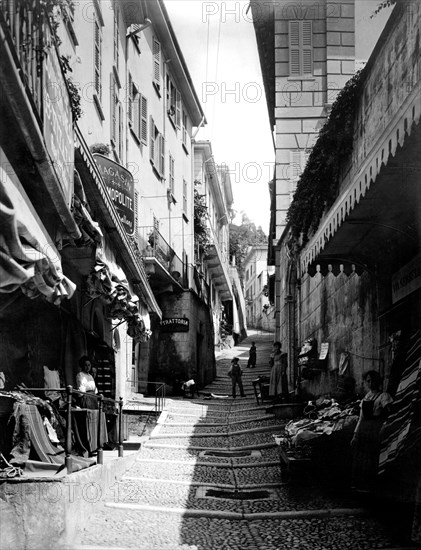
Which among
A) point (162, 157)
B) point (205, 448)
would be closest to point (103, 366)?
point (205, 448)

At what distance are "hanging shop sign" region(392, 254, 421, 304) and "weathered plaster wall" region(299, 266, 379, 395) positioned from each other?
4.06ft

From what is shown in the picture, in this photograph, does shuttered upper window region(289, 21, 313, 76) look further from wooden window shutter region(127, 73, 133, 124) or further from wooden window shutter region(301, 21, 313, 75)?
wooden window shutter region(127, 73, 133, 124)

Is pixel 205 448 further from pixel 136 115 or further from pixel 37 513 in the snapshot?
pixel 136 115

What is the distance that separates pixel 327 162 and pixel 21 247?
953 cm

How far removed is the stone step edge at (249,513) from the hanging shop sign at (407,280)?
265 cm

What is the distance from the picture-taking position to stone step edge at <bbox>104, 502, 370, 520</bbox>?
25.4 ft

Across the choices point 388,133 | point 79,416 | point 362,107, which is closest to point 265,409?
point 362,107

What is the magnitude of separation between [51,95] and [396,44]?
495cm

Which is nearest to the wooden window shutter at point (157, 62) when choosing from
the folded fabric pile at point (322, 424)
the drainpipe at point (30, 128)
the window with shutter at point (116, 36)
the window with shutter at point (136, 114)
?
the window with shutter at point (136, 114)

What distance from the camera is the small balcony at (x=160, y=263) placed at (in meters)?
22.5

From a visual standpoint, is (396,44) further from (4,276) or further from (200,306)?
(200,306)

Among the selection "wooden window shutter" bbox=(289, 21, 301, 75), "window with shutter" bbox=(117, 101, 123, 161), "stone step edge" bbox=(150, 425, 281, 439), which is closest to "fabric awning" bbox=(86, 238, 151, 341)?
"stone step edge" bbox=(150, 425, 281, 439)

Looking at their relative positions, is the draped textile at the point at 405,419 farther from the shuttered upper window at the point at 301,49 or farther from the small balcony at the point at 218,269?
the small balcony at the point at 218,269

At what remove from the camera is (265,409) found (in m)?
17.7
